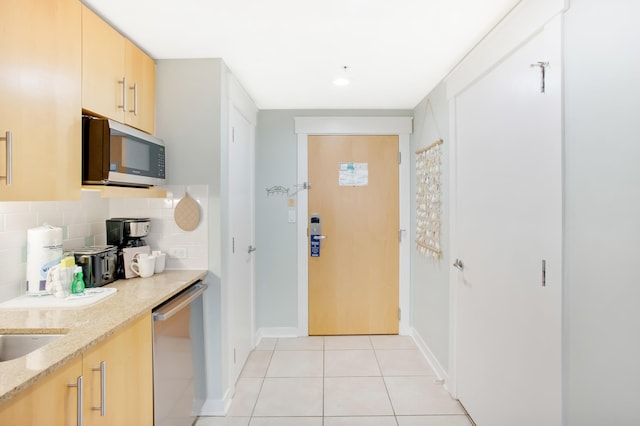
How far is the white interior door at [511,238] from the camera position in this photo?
1395 mm

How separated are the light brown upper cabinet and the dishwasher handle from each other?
99 centimetres

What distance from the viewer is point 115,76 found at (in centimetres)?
184

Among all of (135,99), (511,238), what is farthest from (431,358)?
(135,99)

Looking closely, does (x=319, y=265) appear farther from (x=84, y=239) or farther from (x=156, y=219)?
(x=84, y=239)

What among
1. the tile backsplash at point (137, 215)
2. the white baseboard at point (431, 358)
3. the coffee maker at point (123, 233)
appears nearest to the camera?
the tile backsplash at point (137, 215)

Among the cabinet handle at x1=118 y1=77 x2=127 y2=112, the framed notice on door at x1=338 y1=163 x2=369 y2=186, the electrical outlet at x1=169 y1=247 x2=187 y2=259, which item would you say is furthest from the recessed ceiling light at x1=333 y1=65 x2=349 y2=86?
the electrical outlet at x1=169 y1=247 x2=187 y2=259

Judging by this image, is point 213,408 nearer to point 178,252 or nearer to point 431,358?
point 178,252

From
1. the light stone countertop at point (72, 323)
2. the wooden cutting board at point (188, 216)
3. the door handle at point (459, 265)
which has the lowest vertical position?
the light stone countertop at point (72, 323)

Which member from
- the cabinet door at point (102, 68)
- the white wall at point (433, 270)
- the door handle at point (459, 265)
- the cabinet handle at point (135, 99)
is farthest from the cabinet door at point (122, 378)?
the white wall at point (433, 270)

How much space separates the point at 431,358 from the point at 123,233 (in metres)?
2.44

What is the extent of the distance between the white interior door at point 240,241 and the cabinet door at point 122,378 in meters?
0.83

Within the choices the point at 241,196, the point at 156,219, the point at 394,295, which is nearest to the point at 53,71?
the point at 156,219

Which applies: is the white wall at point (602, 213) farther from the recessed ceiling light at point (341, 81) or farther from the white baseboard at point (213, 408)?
the white baseboard at point (213, 408)

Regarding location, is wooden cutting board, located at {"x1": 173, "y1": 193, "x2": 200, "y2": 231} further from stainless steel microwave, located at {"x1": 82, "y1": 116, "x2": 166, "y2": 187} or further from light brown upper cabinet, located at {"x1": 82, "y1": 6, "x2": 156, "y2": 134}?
light brown upper cabinet, located at {"x1": 82, "y1": 6, "x2": 156, "y2": 134}
